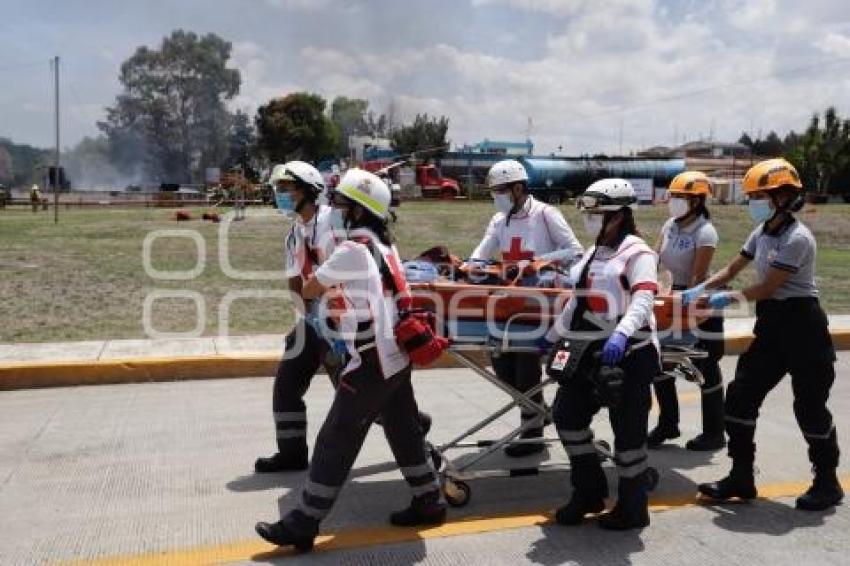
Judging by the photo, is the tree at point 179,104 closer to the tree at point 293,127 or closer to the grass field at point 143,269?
the tree at point 293,127

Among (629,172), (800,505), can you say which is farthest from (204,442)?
(629,172)

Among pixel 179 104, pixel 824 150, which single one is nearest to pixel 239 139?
pixel 179 104

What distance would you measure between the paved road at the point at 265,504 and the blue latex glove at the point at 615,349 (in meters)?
0.92

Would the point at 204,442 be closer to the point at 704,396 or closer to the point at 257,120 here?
the point at 704,396

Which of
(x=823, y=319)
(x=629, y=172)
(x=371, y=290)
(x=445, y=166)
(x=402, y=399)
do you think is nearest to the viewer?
(x=371, y=290)

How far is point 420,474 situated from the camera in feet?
14.6

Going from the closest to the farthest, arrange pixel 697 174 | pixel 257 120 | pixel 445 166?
pixel 697 174
pixel 445 166
pixel 257 120

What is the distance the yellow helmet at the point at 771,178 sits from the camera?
4.64 m

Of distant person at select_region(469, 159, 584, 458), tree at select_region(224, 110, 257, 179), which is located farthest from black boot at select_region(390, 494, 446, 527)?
tree at select_region(224, 110, 257, 179)

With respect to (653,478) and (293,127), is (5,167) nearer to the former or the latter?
(293,127)

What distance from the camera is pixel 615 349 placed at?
4.11 m

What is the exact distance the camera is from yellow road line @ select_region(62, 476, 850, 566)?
403 centimetres

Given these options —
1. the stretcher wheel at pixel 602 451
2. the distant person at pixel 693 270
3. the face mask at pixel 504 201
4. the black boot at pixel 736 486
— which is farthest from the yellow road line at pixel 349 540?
the face mask at pixel 504 201

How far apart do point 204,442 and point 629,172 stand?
138ft
